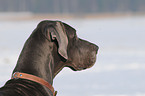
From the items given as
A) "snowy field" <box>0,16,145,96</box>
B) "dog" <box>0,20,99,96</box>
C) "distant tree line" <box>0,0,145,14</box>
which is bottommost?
"distant tree line" <box>0,0,145,14</box>

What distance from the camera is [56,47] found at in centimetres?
303

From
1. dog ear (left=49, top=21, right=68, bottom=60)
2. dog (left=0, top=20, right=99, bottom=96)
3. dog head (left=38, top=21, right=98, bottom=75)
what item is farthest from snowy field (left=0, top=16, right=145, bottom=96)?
dog ear (left=49, top=21, right=68, bottom=60)

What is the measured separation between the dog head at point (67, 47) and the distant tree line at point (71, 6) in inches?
1941

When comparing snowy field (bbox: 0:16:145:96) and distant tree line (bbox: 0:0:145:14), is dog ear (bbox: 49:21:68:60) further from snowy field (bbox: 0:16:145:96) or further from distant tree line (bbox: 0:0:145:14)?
distant tree line (bbox: 0:0:145:14)

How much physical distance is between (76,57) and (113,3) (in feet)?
178

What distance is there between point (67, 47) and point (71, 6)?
53273 mm

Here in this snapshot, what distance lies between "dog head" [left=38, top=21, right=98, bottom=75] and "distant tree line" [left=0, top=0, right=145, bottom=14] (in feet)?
162

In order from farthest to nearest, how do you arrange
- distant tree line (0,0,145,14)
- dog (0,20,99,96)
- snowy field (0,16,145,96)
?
1. distant tree line (0,0,145,14)
2. snowy field (0,16,145,96)
3. dog (0,20,99,96)

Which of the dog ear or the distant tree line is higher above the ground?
the dog ear

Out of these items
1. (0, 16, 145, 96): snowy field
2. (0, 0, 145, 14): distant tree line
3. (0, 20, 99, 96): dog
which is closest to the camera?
(0, 20, 99, 96): dog

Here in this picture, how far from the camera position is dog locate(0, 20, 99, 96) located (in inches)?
111

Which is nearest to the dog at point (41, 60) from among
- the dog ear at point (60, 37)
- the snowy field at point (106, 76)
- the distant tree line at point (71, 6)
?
the dog ear at point (60, 37)

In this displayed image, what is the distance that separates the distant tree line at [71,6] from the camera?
54094 millimetres

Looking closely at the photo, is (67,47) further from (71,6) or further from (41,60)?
(71,6)
